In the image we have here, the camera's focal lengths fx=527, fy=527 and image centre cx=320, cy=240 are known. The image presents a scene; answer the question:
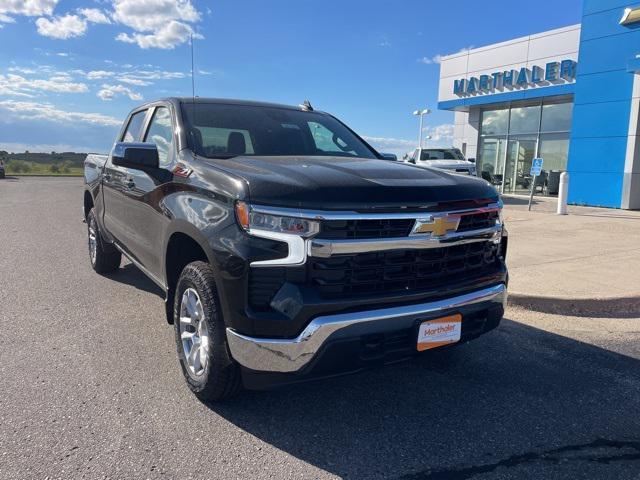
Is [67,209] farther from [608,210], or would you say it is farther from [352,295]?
[608,210]

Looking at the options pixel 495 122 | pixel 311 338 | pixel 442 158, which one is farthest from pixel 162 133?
pixel 495 122

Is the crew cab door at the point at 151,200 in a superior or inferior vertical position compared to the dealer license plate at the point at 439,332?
superior

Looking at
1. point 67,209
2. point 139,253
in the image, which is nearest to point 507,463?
point 139,253

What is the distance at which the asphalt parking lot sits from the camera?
104 inches

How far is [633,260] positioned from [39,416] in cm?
754

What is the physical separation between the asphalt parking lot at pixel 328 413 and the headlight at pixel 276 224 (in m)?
1.16

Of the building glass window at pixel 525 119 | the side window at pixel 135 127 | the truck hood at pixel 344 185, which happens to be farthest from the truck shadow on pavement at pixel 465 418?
the building glass window at pixel 525 119

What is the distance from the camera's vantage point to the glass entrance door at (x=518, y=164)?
22.1m

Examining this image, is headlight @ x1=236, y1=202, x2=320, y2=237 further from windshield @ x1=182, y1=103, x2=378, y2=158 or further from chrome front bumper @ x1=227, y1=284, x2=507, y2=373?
windshield @ x1=182, y1=103, x2=378, y2=158

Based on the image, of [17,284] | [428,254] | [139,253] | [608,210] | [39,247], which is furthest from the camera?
[608,210]

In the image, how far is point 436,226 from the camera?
9.57 feet

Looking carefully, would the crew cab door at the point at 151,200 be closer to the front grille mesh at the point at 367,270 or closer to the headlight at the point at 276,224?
the headlight at the point at 276,224

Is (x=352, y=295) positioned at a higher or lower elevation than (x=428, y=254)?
lower

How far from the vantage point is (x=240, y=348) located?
2.69m
